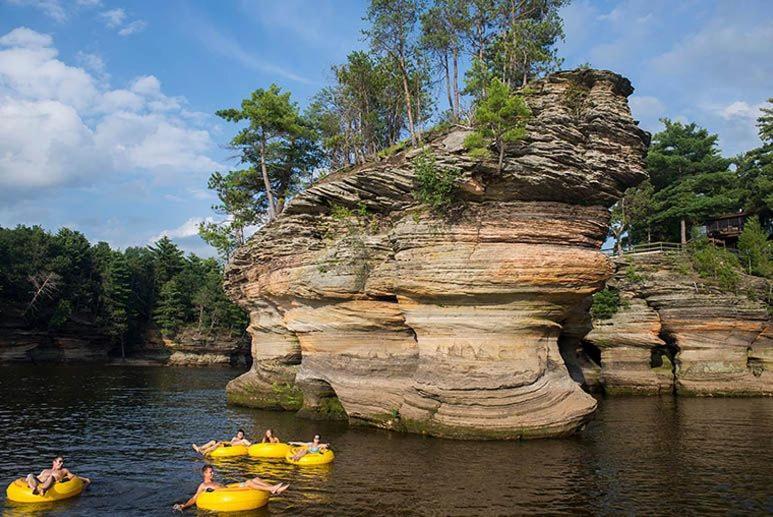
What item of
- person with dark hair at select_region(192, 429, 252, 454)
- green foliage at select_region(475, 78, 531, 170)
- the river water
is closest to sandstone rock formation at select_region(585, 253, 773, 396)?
the river water

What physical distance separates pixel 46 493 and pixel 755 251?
52562 millimetres

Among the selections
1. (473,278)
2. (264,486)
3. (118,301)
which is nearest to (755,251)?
(473,278)

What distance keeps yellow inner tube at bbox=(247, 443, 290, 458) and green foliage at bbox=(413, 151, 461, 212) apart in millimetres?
12417

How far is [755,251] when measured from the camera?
4794cm

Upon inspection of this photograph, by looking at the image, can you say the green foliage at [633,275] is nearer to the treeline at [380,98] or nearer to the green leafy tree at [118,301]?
the treeline at [380,98]

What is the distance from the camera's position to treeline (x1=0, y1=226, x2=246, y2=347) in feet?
225

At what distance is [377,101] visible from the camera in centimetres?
4250

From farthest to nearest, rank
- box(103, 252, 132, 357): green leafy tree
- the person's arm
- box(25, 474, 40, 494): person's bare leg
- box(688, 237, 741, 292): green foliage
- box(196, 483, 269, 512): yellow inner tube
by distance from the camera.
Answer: box(103, 252, 132, 357): green leafy tree
box(688, 237, 741, 292): green foliage
box(25, 474, 40, 494): person's bare leg
the person's arm
box(196, 483, 269, 512): yellow inner tube

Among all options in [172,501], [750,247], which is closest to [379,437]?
[172,501]

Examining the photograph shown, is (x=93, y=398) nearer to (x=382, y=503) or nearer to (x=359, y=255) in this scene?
(x=359, y=255)

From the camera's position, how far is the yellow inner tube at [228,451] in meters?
22.1

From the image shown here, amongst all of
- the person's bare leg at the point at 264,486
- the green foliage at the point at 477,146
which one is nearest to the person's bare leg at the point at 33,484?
the person's bare leg at the point at 264,486

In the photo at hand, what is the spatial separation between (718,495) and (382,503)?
1002 centimetres

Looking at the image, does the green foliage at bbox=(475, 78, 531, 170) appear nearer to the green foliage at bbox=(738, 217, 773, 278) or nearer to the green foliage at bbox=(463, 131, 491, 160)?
the green foliage at bbox=(463, 131, 491, 160)
